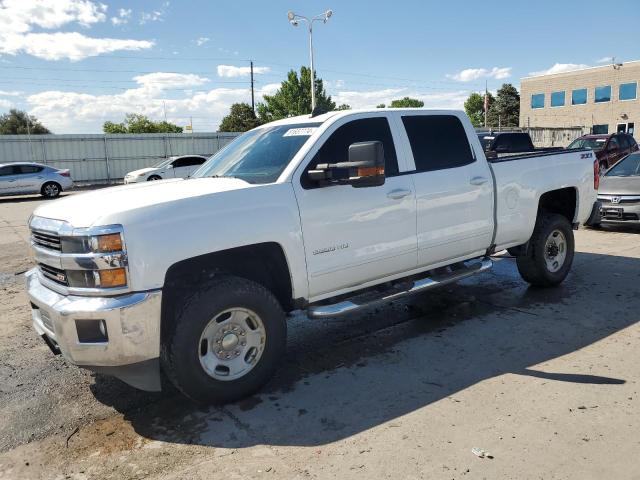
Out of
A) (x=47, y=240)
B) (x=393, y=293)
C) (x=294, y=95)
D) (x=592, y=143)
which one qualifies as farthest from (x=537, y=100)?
(x=47, y=240)

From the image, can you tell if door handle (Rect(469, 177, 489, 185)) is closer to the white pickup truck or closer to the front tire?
the white pickup truck

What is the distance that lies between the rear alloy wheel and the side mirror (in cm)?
2126

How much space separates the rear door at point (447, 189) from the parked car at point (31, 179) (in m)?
20.7

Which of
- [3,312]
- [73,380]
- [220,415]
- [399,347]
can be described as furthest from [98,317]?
[3,312]

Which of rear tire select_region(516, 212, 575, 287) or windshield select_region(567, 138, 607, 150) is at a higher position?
windshield select_region(567, 138, 607, 150)

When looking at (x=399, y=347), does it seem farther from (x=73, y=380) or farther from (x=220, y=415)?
(x=73, y=380)

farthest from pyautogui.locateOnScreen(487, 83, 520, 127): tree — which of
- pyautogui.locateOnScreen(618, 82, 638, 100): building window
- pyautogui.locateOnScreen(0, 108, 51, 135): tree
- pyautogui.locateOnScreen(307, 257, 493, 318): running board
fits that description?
pyautogui.locateOnScreen(307, 257, 493, 318): running board

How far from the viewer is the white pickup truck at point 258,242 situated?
10.8 ft

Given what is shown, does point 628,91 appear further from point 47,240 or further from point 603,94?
point 47,240

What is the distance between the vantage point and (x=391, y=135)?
4695 millimetres

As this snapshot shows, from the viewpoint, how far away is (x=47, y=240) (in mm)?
3623

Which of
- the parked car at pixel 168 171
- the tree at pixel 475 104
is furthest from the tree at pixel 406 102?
the parked car at pixel 168 171

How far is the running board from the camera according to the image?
410 cm

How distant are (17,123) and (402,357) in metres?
92.9
